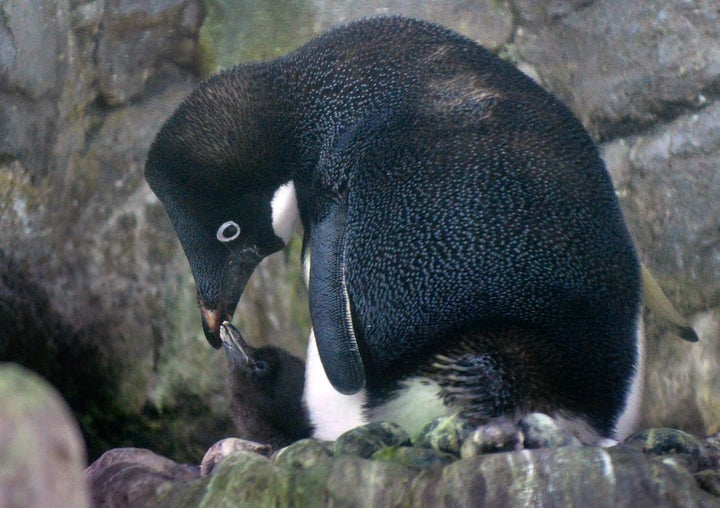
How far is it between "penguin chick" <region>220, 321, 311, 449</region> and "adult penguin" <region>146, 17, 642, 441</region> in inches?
3.4

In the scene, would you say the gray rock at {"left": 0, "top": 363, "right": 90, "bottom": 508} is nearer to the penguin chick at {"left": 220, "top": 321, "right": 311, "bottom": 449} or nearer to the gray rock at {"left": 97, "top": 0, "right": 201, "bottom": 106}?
the penguin chick at {"left": 220, "top": 321, "right": 311, "bottom": 449}

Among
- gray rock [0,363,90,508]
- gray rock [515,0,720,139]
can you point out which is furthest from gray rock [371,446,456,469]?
gray rock [515,0,720,139]

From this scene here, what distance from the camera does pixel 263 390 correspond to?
147 centimetres

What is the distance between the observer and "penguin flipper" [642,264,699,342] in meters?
1.48

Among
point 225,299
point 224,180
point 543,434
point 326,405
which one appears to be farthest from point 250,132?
point 543,434

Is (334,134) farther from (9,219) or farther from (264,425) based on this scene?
(9,219)

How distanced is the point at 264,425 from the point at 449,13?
1.18 metres

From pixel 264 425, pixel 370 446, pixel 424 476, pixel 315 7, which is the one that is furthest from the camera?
pixel 315 7

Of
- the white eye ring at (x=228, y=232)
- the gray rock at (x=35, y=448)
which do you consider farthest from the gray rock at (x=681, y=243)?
the gray rock at (x=35, y=448)

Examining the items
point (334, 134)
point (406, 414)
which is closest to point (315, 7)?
point (334, 134)

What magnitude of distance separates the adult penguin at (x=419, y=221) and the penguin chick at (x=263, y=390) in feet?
0.29

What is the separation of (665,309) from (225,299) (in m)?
0.85

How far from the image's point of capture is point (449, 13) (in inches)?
78.1

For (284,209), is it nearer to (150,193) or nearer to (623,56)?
(150,193)
